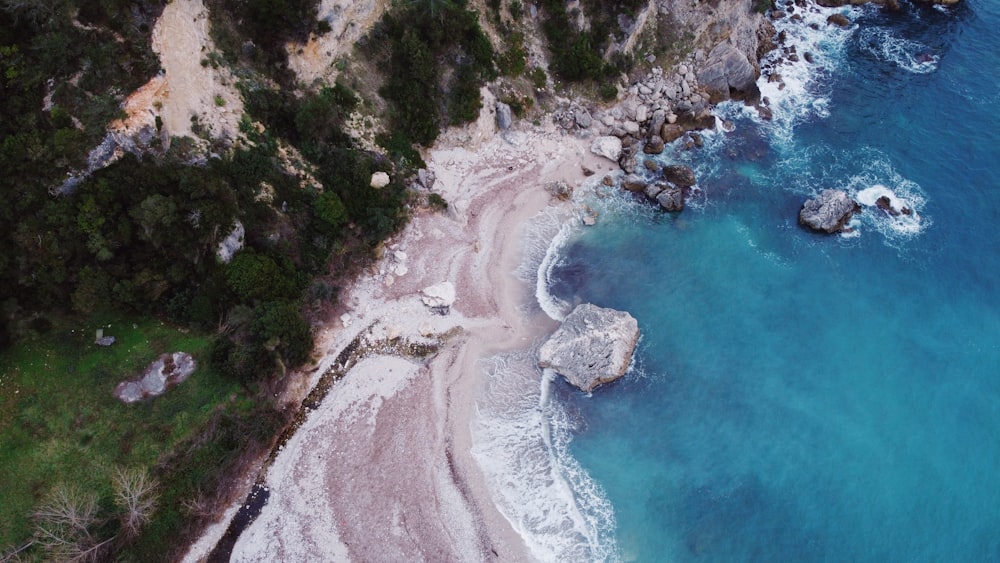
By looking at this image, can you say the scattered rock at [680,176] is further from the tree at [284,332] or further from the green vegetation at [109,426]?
the green vegetation at [109,426]

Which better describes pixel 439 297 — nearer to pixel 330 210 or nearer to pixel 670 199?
pixel 330 210

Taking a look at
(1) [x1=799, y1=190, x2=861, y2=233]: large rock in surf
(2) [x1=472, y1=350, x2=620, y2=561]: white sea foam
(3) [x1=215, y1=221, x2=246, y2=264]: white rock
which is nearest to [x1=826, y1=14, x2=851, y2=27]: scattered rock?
(1) [x1=799, y1=190, x2=861, y2=233]: large rock in surf

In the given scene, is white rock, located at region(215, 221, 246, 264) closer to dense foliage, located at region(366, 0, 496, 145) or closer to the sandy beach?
the sandy beach

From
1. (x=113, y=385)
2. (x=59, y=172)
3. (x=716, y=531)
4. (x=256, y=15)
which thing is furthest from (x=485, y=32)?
(x=716, y=531)

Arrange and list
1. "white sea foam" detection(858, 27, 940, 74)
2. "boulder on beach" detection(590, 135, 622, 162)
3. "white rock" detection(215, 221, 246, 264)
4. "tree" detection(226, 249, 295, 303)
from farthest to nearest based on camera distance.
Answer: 1. "white sea foam" detection(858, 27, 940, 74)
2. "boulder on beach" detection(590, 135, 622, 162)
3. "white rock" detection(215, 221, 246, 264)
4. "tree" detection(226, 249, 295, 303)

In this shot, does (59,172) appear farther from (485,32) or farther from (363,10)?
(485,32)

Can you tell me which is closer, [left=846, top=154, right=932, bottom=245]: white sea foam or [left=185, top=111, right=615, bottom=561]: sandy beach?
[left=185, top=111, right=615, bottom=561]: sandy beach

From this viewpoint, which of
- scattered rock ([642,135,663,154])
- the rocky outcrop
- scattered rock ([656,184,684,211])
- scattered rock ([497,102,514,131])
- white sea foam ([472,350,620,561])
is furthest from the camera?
the rocky outcrop
